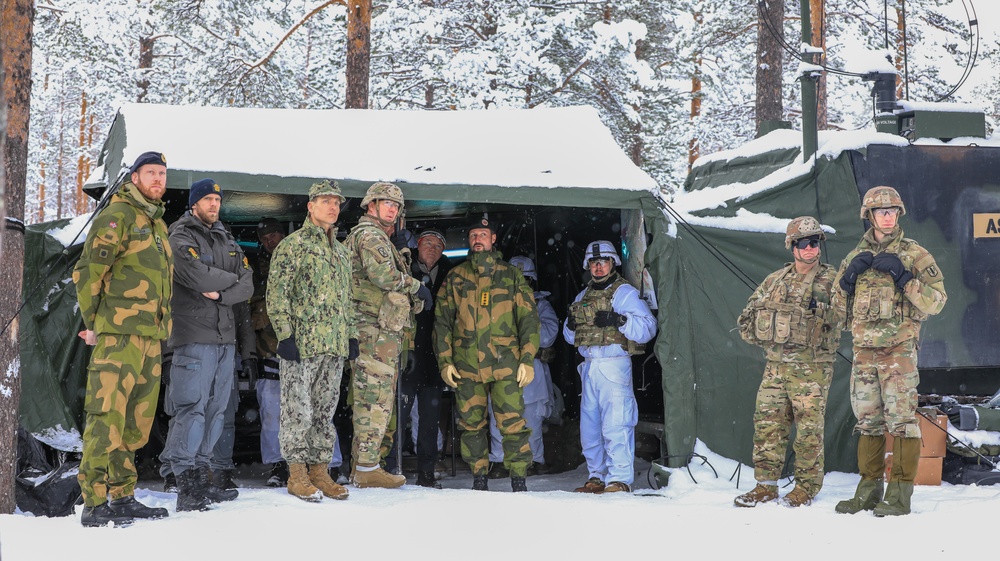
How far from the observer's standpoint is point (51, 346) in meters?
6.27

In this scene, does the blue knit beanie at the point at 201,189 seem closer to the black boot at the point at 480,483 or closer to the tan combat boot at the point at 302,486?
the tan combat boot at the point at 302,486

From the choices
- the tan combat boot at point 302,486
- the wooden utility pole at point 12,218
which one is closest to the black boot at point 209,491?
the tan combat boot at point 302,486

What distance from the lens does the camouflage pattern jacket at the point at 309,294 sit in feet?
17.3

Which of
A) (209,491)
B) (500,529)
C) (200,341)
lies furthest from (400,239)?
(500,529)

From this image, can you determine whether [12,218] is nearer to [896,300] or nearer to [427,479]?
[427,479]

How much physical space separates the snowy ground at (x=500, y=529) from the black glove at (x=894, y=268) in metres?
1.32

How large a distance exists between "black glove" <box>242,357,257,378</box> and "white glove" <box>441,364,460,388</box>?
1.44m

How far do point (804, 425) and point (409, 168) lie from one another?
118 inches

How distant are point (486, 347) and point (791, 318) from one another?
2035 millimetres

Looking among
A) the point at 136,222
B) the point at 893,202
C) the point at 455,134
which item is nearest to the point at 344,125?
the point at 455,134

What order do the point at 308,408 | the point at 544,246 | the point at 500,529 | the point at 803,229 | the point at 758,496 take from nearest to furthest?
the point at 500,529 → the point at 308,408 → the point at 758,496 → the point at 803,229 → the point at 544,246

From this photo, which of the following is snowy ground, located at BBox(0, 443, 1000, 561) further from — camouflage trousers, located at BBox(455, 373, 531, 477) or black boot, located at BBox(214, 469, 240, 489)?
camouflage trousers, located at BBox(455, 373, 531, 477)

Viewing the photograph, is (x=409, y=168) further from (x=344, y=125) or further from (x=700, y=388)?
(x=700, y=388)

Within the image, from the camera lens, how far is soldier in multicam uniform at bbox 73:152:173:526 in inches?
175
